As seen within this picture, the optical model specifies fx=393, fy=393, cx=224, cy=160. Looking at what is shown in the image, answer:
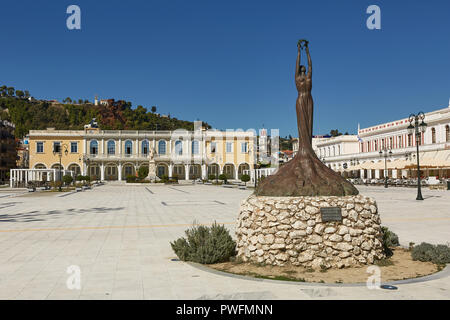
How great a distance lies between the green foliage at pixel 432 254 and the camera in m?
6.43

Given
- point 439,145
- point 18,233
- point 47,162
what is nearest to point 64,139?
point 47,162

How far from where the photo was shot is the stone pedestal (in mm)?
6117

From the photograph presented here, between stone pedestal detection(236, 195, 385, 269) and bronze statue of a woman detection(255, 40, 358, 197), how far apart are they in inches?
13.6

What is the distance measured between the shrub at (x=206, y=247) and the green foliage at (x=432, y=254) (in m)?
3.14

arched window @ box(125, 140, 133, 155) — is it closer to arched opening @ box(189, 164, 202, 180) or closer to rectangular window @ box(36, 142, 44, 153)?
arched opening @ box(189, 164, 202, 180)

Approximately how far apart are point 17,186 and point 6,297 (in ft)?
141

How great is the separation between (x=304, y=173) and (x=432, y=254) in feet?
8.07

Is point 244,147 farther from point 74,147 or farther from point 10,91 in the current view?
point 10,91

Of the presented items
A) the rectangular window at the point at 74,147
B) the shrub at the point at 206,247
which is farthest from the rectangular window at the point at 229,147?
the shrub at the point at 206,247

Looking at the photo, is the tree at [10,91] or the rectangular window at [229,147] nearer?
the rectangular window at [229,147]


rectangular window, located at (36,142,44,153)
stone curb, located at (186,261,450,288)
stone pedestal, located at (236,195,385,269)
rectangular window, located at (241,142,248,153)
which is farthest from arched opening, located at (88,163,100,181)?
stone curb, located at (186,261,450,288)

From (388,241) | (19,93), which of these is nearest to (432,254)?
(388,241)

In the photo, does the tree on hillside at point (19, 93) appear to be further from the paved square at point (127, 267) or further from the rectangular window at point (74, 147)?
the paved square at point (127, 267)

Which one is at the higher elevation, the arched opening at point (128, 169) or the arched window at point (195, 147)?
the arched window at point (195, 147)
